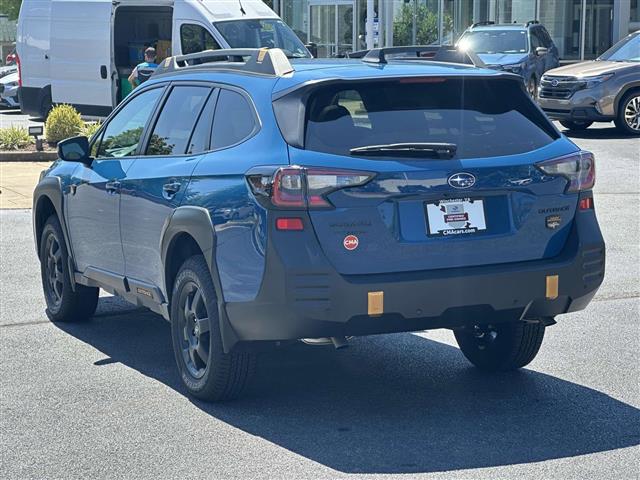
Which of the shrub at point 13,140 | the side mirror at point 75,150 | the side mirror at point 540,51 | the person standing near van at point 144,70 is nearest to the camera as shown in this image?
the side mirror at point 75,150

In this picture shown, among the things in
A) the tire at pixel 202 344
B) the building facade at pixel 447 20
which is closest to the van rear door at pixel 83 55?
the building facade at pixel 447 20

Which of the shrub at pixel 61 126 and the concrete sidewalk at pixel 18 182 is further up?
the shrub at pixel 61 126

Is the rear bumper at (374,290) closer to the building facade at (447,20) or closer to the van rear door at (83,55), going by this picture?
the van rear door at (83,55)

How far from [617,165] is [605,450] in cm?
1265

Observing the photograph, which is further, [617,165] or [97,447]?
[617,165]

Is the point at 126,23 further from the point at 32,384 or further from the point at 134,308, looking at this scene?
the point at 32,384

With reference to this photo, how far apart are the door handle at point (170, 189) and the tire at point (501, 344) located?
5.49 ft

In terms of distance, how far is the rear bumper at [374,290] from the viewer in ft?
18.7

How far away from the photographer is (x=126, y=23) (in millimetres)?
24219

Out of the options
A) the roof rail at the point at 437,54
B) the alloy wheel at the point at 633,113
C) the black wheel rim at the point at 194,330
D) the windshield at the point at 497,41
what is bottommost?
the alloy wheel at the point at 633,113

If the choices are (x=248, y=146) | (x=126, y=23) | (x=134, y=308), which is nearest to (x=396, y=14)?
(x=126, y=23)

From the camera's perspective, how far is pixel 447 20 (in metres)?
41.5

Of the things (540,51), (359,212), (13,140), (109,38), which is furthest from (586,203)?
(540,51)

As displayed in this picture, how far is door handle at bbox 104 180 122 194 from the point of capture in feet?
24.1
